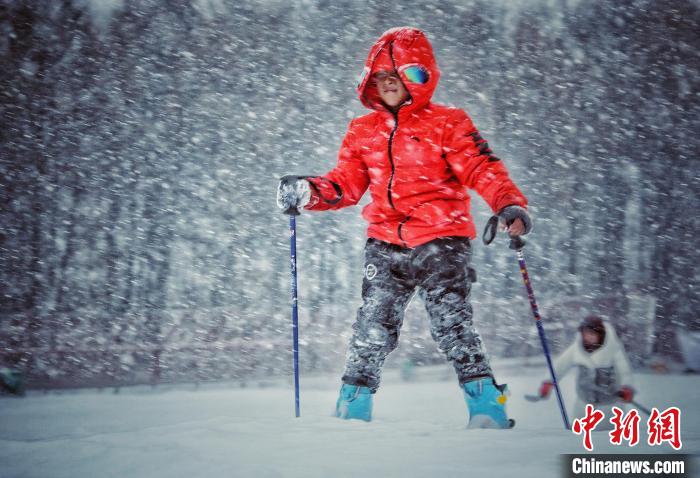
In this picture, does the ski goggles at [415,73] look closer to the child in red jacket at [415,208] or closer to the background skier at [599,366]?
the child in red jacket at [415,208]

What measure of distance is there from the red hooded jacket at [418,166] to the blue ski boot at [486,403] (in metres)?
0.61

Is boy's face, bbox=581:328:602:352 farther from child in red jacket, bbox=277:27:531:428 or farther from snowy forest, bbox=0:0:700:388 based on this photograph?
snowy forest, bbox=0:0:700:388

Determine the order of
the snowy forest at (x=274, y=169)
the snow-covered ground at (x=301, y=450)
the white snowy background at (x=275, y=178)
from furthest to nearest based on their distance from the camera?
the snowy forest at (x=274, y=169) → the white snowy background at (x=275, y=178) → the snow-covered ground at (x=301, y=450)

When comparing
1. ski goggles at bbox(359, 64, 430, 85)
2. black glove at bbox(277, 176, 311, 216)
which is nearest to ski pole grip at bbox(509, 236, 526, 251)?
ski goggles at bbox(359, 64, 430, 85)

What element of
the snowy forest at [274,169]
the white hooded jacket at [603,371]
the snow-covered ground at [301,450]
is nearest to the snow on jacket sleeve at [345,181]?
the snow-covered ground at [301,450]

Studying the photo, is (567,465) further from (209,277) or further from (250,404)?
(209,277)

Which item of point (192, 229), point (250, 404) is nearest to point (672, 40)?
point (250, 404)

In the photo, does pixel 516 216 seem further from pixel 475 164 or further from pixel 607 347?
pixel 607 347

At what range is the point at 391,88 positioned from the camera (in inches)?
80.6

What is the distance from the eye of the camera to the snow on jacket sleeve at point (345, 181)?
212 cm

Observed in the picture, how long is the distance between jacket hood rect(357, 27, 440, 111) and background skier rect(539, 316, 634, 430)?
1765 mm

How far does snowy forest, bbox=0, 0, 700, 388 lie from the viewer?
6.89 metres

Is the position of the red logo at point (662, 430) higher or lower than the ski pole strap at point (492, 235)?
lower

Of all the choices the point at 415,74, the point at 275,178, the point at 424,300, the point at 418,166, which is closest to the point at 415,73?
the point at 415,74
